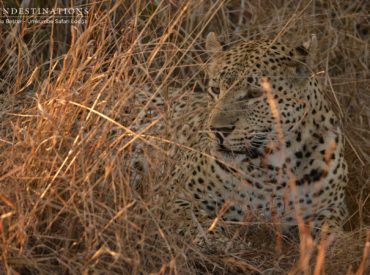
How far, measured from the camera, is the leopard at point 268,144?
541 centimetres

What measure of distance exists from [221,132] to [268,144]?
34cm

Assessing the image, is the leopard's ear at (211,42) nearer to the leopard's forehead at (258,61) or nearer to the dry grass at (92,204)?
the leopard's forehead at (258,61)

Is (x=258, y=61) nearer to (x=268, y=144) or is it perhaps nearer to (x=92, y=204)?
(x=268, y=144)

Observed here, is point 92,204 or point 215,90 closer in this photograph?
point 92,204

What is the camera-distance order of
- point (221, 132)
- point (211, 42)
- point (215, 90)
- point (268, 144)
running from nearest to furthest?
1. point (221, 132)
2. point (268, 144)
3. point (215, 90)
4. point (211, 42)

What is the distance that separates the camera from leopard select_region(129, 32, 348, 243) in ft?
17.7

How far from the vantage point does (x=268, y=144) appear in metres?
5.49

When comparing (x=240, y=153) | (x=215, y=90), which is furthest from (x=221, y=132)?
(x=215, y=90)

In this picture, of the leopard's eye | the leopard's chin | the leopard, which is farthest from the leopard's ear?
the leopard's chin

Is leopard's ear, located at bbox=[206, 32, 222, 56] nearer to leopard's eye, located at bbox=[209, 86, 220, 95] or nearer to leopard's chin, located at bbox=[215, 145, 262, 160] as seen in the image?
leopard's eye, located at bbox=[209, 86, 220, 95]

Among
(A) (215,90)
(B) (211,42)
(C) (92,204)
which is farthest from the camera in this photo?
(B) (211,42)

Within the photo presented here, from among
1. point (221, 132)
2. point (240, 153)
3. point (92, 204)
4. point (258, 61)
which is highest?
point (258, 61)

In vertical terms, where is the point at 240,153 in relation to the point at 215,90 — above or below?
below

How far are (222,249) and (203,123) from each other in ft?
3.72
